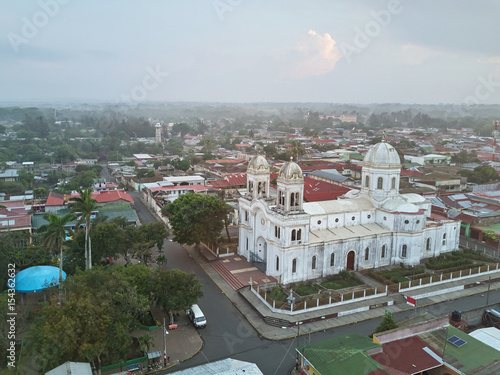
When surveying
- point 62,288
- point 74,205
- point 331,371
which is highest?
point 74,205

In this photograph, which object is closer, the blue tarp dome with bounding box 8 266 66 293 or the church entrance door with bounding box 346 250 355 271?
the blue tarp dome with bounding box 8 266 66 293

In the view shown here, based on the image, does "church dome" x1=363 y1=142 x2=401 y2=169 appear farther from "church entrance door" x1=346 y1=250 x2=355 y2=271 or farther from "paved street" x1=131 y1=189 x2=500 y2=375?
"paved street" x1=131 y1=189 x2=500 y2=375

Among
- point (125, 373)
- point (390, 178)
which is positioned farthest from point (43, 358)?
point (390, 178)

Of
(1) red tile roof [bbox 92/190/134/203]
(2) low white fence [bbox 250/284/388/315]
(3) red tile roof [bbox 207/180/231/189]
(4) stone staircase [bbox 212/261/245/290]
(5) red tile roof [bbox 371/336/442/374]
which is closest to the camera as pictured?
(5) red tile roof [bbox 371/336/442/374]

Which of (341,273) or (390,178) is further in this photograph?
(390,178)

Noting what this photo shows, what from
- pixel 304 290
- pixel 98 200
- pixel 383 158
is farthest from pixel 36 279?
pixel 383 158

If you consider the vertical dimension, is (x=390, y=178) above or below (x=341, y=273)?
above

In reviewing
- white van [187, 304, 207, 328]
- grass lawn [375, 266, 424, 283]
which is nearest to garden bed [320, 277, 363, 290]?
grass lawn [375, 266, 424, 283]

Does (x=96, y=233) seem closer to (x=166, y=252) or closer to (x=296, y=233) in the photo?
(x=166, y=252)
